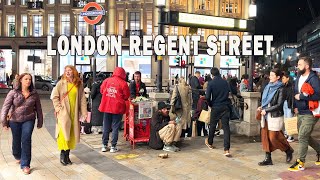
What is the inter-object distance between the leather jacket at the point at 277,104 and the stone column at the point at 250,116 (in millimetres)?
3200

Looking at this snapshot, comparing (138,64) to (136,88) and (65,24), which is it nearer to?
(65,24)

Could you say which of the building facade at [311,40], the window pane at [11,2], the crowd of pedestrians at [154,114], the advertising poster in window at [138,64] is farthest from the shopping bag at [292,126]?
the building facade at [311,40]

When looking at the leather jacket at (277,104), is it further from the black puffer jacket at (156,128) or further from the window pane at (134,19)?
the window pane at (134,19)

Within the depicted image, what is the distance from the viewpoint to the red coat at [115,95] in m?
8.00

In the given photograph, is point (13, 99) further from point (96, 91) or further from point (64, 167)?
point (96, 91)

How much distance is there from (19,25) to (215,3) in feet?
75.6

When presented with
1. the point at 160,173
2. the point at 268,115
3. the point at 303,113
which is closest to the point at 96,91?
the point at 160,173

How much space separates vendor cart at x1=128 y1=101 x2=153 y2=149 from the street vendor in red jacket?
493mm

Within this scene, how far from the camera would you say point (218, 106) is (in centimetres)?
813

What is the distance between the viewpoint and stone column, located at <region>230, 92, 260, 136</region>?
1023cm

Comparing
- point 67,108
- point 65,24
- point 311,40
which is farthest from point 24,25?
point 311,40

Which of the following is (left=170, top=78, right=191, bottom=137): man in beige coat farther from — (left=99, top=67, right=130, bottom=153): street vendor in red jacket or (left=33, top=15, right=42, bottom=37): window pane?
(left=33, top=15, right=42, bottom=37): window pane

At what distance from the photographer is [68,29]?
43.5m

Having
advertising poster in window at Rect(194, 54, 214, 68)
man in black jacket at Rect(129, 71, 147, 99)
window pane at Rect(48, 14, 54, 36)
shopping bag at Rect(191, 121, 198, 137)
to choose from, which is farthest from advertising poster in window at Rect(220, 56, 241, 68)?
man in black jacket at Rect(129, 71, 147, 99)
